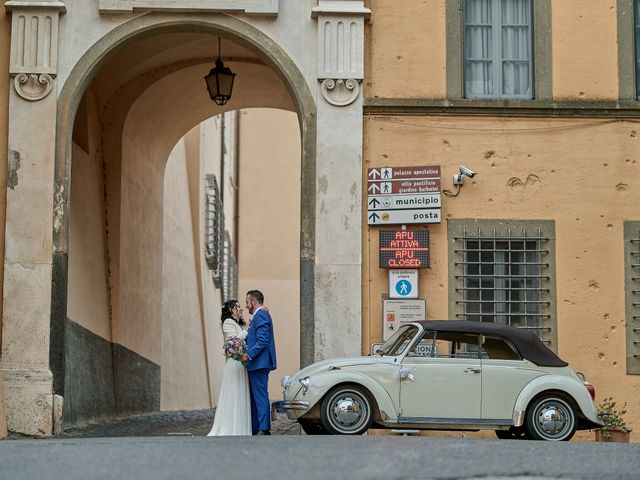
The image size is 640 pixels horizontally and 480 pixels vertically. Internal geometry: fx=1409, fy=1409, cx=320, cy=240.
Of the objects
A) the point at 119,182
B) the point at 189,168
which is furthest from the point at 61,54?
the point at 189,168

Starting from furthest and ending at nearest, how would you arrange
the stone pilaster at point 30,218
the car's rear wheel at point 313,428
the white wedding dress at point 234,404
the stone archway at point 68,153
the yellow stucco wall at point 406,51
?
the yellow stucco wall at point 406,51 → the stone archway at point 68,153 → the stone pilaster at point 30,218 → the white wedding dress at point 234,404 → the car's rear wheel at point 313,428

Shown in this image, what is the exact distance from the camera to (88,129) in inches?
823

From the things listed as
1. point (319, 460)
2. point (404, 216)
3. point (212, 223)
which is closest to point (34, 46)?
point (404, 216)

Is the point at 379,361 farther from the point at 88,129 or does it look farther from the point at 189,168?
the point at 189,168

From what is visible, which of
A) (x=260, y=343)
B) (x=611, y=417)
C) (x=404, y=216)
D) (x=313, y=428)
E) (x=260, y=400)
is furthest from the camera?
(x=404, y=216)

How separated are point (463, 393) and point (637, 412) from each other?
3706mm

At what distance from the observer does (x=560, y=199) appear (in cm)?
1719

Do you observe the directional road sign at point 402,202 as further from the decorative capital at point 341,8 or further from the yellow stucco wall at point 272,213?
the yellow stucco wall at point 272,213

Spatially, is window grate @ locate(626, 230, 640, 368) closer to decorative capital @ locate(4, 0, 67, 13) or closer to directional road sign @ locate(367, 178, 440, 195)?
directional road sign @ locate(367, 178, 440, 195)

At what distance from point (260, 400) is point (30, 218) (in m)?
3.67

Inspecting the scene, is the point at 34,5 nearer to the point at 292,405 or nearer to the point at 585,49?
the point at 292,405

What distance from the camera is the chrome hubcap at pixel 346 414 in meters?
13.8

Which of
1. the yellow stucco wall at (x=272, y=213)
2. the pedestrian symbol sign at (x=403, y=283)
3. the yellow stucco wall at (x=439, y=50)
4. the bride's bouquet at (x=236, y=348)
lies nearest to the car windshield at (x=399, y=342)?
the bride's bouquet at (x=236, y=348)

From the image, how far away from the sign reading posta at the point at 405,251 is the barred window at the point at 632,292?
245cm
